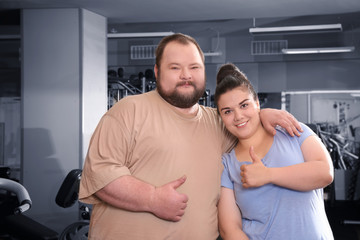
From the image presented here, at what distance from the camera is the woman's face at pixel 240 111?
4.75 ft

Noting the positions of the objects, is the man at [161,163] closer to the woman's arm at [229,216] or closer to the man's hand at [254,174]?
the woman's arm at [229,216]

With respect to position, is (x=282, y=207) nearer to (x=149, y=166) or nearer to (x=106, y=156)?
(x=149, y=166)

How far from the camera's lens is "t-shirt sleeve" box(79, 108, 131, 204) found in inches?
55.6

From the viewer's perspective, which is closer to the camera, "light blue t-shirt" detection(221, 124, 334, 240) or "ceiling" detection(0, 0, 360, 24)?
"light blue t-shirt" detection(221, 124, 334, 240)

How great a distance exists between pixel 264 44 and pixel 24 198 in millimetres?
6928

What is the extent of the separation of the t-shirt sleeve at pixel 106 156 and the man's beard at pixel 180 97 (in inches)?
8.7

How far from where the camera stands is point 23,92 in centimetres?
516

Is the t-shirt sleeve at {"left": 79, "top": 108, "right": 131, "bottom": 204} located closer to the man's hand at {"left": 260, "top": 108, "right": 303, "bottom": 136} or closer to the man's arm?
the man's arm

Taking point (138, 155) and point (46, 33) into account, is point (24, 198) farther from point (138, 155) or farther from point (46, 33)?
point (46, 33)

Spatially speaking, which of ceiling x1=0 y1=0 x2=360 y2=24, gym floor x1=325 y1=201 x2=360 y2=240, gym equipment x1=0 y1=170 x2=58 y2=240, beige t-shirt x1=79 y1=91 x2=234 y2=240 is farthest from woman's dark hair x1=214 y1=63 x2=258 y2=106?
gym floor x1=325 y1=201 x2=360 y2=240

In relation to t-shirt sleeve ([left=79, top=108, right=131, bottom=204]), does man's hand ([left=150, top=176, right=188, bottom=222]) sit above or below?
below

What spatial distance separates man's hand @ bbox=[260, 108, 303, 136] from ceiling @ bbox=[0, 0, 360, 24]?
3.85 meters

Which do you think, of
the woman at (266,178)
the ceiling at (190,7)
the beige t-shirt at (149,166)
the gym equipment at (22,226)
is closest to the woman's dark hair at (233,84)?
the woman at (266,178)

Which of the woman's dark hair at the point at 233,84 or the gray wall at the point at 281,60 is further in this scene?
the gray wall at the point at 281,60
